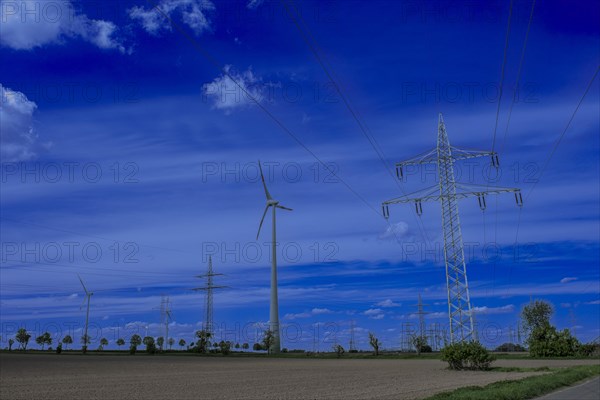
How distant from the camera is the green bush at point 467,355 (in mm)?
85375

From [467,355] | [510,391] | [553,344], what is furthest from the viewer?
[553,344]

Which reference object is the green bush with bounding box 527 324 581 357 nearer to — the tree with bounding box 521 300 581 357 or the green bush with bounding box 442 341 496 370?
the tree with bounding box 521 300 581 357

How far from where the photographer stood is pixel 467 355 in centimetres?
8550

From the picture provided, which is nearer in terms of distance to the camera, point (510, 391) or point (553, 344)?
point (510, 391)

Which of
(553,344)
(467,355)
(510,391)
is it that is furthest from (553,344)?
(510,391)

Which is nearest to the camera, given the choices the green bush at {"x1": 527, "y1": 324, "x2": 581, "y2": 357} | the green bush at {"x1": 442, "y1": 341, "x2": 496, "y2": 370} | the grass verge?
the grass verge

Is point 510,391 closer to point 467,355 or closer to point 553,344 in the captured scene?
point 467,355

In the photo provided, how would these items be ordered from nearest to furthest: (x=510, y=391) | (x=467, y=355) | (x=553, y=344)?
(x=510, y=391), (x=467, y=355), (x=553, y=344)

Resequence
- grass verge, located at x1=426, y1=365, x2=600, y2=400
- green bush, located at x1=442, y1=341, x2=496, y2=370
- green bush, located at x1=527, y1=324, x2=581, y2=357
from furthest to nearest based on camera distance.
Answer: green bush, located at x1=527, y1=324, x2=581, y2=357 < green bush, located at x1=442, y1=341, x2=496, y2=370 < grass verge, located at x1=426, y1=365, x2=600, y2=400

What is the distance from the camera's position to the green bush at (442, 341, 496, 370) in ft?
280

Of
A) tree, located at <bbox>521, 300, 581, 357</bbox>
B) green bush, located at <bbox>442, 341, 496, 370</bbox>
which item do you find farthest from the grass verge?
tree, located at <bbox>521, 300, 581, 357</bbox>

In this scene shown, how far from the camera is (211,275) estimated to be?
622 ft

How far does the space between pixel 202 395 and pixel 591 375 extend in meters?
47.7

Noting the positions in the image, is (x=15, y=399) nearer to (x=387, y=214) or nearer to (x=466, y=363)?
(x=387, y=214)
